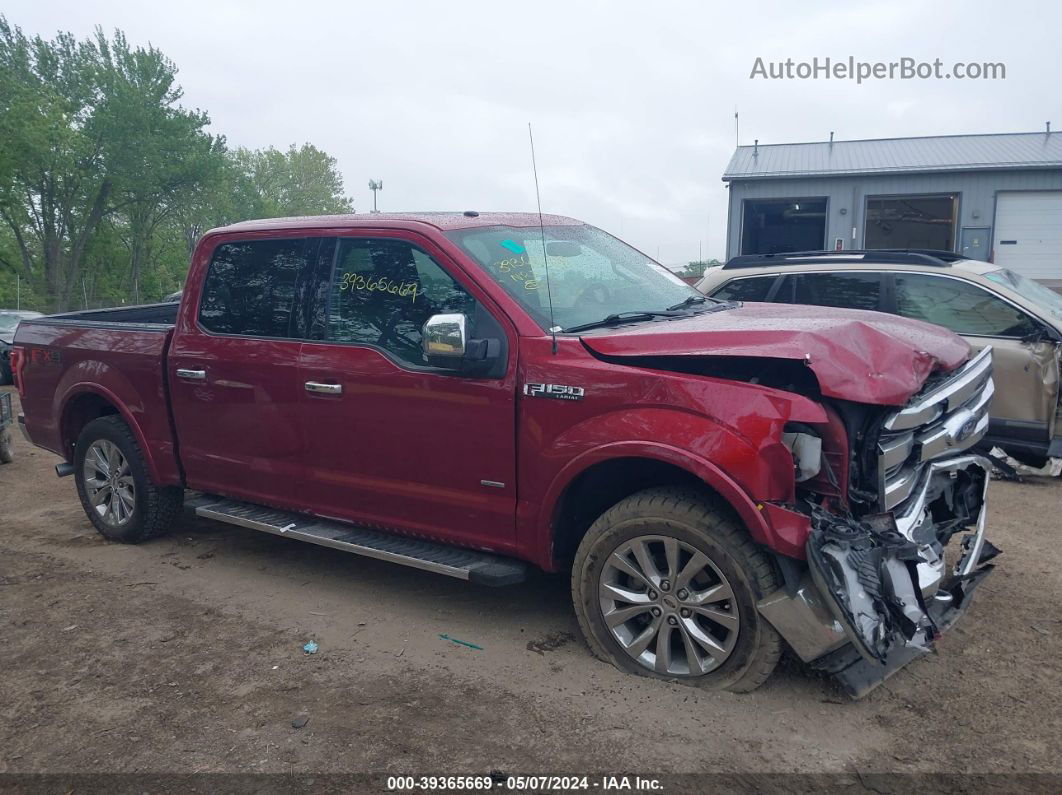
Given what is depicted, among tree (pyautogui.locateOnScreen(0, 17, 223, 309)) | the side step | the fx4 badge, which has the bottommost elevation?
the side step

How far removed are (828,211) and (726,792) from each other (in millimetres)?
17297

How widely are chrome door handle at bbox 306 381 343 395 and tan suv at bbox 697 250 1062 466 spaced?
13.5 feet

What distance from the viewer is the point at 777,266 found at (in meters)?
7.47

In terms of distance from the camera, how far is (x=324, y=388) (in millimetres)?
4512

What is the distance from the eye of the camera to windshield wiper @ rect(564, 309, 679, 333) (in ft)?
13.4

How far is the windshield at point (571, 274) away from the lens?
4156 mm

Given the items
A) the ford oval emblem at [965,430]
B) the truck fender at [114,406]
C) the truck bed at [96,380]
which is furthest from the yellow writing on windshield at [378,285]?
the ford oval emblem at [965,430]

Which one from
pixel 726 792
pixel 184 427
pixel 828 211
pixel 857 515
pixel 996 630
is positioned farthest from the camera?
pixel 828 211

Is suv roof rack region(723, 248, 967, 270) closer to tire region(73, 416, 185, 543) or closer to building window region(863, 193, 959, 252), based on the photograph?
tire region(73, 416, 185, 543)

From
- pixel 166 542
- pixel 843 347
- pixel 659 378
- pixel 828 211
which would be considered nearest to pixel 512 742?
pixel 659 378

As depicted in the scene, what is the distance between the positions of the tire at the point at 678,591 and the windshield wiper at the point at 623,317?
86 centimetres

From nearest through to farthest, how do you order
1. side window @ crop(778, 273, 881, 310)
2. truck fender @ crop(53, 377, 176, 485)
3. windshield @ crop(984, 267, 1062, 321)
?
truck fender @ crop(53, 377, 176, 485), windshield @ crop(984, 267, 1062, 321), side window @ crop(778, 273, 881, 310)

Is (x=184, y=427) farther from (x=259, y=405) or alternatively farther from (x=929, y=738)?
(x=929, y=738)

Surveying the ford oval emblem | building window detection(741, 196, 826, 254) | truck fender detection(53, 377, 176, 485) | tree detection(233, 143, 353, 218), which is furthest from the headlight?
tree detection(233, 143, 353, 218)
